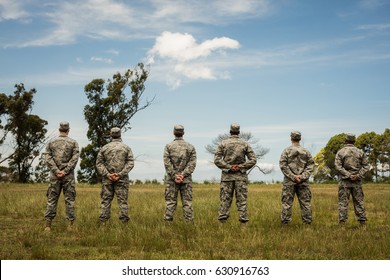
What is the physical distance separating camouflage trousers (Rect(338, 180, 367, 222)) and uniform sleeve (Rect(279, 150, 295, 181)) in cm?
195

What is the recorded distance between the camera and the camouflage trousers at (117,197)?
12.6 m

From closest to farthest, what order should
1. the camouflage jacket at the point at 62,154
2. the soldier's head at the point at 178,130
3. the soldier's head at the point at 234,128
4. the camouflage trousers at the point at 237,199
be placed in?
the camouflage trousers at the point at 237,199, the camouflage jacket at the point at 62,154, the soldier's head at the point at 234,128, the soldier's head at the point at 178,130

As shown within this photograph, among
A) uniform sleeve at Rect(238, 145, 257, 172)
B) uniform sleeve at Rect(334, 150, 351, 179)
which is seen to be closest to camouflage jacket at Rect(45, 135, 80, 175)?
uniform sleeve at Rect(238, 145, 257, 172)

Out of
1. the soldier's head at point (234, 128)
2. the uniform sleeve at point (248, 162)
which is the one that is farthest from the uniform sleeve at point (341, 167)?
the soldier's head at point (234, 128)

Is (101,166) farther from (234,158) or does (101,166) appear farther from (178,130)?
(234,158)

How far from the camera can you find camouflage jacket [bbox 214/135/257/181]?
1268 cm

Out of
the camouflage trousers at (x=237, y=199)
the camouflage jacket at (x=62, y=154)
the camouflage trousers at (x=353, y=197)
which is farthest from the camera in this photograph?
the camouflage trousers at (x=353, y=197)

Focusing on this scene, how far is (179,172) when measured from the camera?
12914mm

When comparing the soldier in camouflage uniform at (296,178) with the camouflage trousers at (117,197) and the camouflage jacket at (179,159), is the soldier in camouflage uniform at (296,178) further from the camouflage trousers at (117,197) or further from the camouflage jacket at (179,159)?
the camouflage trousers at (117,197)

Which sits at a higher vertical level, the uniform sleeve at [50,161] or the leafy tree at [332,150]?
the leafy tree at [332,150]

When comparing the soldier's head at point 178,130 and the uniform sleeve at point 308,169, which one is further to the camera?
the soldier's head at point 178,130

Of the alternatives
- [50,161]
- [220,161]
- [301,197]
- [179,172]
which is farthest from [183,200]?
[50,161]

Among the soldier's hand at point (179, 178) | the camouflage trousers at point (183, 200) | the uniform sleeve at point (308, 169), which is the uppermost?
the uniform sleeve at point (308, 169)

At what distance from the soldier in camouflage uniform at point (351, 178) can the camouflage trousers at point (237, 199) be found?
3040 millimetres
